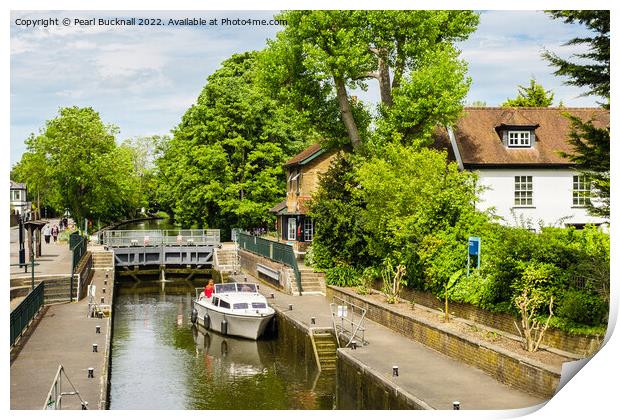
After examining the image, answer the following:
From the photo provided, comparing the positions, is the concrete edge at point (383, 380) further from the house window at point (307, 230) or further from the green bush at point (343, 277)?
the house window at point (307, 230)

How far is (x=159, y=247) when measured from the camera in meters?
55.4

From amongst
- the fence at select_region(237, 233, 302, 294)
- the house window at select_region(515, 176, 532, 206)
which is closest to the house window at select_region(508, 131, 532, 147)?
the house window at select_region(515, 176, 532, 206)

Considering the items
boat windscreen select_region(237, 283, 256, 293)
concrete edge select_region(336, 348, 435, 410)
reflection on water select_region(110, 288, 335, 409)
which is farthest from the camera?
boat windscreen select_region(237, 283, 256, 293)

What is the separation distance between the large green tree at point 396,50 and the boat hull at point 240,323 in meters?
11.2

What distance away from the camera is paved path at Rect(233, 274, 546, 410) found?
18.4 meters

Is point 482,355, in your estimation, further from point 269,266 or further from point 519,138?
point 519,138

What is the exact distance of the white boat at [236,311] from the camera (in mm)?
32062

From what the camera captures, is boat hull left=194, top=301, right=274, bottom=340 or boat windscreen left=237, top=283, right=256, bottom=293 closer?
boat hull left=194, top=301, right=274, bottom=340

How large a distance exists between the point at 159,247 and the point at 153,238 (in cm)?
86

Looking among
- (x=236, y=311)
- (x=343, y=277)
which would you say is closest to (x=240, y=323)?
(x=236, y=311)

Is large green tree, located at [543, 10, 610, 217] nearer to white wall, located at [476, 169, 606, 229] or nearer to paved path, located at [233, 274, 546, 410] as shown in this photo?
paved path, located at [233, 274, 546, 410]

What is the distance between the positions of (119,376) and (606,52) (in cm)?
1745

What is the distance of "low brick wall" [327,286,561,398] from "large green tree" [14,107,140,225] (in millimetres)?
35780

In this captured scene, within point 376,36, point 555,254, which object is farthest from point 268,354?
point 376,36
